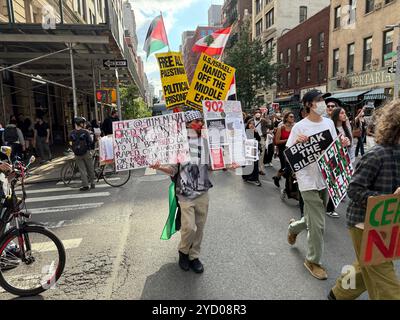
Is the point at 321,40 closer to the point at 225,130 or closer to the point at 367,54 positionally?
the point at 367,54

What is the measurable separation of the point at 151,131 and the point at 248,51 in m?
28.9

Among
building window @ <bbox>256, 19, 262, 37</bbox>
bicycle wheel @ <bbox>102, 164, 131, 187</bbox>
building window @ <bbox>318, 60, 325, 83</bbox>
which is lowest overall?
bicycle wheel @ <bbox>102, 164, 131, 187</bbox>

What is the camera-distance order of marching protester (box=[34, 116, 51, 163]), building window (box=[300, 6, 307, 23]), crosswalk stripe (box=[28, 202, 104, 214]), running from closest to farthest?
1. crosswalk stripe (box=[28, 202, 104, 214])
2. marching protester (box=[34, 116, 51, 163])
3. building window (box=[300, 6, 307, 23])

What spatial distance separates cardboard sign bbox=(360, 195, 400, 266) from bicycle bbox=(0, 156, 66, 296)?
2.92m

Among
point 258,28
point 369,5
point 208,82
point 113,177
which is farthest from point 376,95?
point 258,28

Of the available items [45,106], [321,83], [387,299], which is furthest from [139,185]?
[321,83]

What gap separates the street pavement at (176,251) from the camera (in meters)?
3.27

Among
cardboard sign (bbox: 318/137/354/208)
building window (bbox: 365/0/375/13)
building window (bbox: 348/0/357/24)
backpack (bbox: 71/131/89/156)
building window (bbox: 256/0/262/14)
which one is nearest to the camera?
cardboard sign (bbox: 318/137/354/208)

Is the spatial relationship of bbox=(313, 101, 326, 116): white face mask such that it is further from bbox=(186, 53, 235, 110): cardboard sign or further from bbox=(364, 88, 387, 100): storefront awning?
bbox=(364, 88, 387, 100): storefront awning

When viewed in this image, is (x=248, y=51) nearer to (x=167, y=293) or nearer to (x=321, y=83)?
(x=321, y=83)

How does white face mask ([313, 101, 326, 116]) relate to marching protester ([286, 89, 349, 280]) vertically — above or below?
above

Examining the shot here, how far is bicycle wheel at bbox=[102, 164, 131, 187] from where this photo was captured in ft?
27.9

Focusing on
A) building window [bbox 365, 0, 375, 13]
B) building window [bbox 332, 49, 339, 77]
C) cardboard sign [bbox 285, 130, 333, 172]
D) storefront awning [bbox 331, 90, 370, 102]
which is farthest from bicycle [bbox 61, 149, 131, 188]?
building window [bbox 332, 49, 339, 77]

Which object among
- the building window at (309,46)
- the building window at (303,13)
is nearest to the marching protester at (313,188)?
the building window at (309,46)
